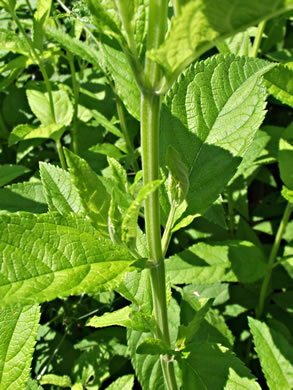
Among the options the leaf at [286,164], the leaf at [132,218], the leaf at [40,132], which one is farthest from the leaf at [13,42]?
the leaf at [132,218]

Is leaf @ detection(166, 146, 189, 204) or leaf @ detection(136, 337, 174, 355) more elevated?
leaf @ detection(166, 146, 189, 204)

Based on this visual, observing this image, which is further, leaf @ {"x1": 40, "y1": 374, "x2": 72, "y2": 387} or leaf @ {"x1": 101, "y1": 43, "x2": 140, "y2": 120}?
leaf @ {"x1": 40, "y1": 374, "x2": 72, "y2": 387}

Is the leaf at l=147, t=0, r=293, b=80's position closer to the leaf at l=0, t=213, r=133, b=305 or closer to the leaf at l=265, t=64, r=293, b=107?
the leaf at l=0, t=213, r=133, b=305

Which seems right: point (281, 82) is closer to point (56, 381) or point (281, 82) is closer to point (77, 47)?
point (77, 47)

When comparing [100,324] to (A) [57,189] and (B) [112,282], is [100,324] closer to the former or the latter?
(B) [112,282]

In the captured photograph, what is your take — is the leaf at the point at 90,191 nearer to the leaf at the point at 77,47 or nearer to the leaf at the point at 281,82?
the leaf at the point at 281,82

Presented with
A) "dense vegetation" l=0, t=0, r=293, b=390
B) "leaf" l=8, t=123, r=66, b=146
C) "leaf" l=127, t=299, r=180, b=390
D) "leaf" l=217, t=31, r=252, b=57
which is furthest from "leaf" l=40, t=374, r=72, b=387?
"leaf" l=217, t=31, r=252, b=57

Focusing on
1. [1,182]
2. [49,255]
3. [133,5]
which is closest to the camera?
[133,5]

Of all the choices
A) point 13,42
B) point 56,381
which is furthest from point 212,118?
point 13,42

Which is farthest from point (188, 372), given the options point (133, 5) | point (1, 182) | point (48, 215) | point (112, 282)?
point (1, 182)
